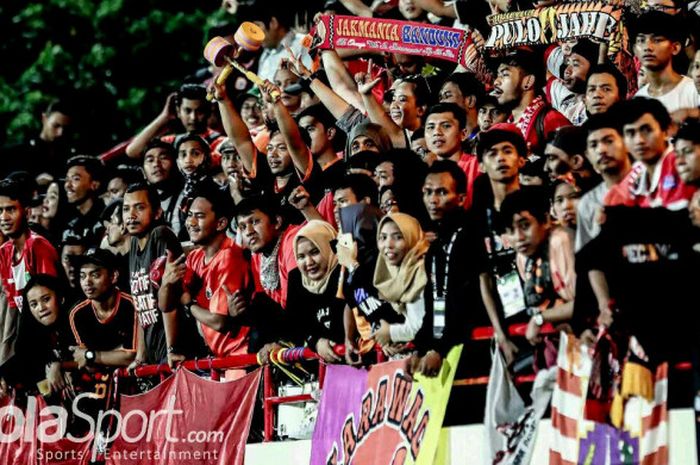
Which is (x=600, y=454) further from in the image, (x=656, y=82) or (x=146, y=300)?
(x=146, y=300)

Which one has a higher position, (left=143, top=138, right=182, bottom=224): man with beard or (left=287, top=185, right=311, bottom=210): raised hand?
(left=143, top=138, right=182, bottom=224): man with beard

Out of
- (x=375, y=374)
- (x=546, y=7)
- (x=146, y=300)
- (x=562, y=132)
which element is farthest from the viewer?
(x=146, y=300)

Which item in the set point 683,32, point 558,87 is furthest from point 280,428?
point 683,32

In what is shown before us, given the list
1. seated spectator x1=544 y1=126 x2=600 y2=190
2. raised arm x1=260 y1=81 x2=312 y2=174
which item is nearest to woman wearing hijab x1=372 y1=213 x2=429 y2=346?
seated spectator x1=544 y1=126 x2=600 y2=190

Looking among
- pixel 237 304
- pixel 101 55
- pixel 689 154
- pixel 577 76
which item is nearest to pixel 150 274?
pixel 237 304

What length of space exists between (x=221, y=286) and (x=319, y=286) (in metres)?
1.21

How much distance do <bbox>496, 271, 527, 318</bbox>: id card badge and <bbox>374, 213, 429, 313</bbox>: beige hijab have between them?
59 cm

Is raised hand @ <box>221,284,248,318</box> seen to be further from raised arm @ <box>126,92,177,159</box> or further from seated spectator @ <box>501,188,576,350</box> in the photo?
raised arm @ <box>126,92,177,159</box>

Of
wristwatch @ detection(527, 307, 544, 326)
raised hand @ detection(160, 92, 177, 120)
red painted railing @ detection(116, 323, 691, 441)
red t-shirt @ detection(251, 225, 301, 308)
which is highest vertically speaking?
raised hand @ detection(160, 92, 177, 120)

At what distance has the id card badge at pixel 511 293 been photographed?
9.15m

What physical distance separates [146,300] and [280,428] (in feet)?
6.15

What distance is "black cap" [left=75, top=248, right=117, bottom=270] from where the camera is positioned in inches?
526

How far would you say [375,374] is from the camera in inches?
408

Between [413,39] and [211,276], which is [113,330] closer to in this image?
[211,276]
